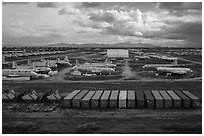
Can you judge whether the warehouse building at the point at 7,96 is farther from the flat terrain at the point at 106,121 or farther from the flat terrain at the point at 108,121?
the flat terrain at the point at 108,121

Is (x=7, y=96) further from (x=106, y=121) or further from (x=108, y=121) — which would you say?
(x=108, y=121)

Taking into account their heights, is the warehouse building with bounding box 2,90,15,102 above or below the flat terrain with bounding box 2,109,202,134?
above

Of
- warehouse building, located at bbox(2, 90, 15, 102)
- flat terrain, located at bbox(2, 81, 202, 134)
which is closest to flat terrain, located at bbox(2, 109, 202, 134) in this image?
flat terrain, located at bbox(2, 81, 202, 134)

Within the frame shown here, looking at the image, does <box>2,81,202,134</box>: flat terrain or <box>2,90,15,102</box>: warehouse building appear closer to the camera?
<box>2,81,202,134</box>: flat terrain

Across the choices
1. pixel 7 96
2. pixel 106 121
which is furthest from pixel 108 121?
pixel 7 96

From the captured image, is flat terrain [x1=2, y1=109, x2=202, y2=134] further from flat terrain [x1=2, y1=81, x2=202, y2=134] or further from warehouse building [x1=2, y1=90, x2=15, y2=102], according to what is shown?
warehouse building [x1=2, y1=90, x2=15, y2=102]

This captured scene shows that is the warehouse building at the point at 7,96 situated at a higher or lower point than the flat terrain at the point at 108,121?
higher

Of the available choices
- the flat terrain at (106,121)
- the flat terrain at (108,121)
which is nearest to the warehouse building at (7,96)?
the flat terrain at (106,121)

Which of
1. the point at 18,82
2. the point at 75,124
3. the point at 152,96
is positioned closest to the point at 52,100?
the point at 75,124

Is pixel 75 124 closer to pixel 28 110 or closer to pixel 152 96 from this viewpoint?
pixel 28 110

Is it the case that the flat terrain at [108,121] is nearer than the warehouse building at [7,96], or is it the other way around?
the flat terrain at [108,121]

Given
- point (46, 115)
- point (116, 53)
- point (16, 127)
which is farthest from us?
point (116, 53)
